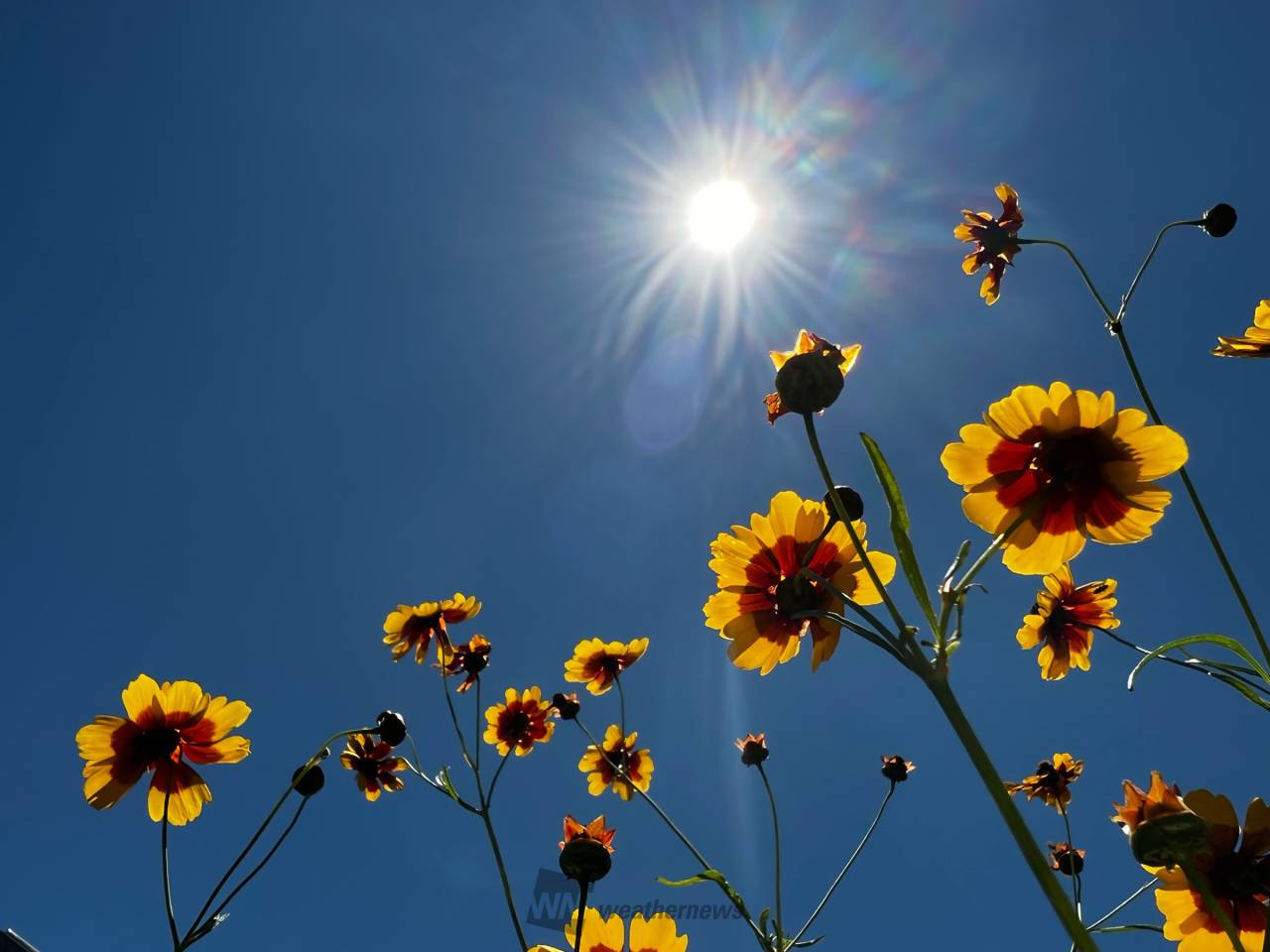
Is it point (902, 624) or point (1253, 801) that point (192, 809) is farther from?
point (1253, 801)

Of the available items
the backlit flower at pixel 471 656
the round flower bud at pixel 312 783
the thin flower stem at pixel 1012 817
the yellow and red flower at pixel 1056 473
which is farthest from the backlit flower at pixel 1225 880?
the backlit flower at pixel 471 656

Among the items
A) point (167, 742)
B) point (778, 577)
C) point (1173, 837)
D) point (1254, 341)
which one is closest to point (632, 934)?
point (778, 577)

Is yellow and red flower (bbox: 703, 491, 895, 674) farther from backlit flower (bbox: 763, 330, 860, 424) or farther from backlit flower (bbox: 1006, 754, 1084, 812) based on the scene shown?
backlit flower (bbox: 1006, 754, 1084, 812)

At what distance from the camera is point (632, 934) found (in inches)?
53.4

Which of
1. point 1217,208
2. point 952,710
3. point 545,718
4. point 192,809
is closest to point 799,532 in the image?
point 952,710

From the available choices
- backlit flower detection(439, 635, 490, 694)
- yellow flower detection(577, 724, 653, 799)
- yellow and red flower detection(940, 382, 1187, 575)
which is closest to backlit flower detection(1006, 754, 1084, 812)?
yellow flower detection(577, 724, 653, 799)

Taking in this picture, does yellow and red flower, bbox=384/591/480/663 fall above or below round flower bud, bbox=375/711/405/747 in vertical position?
above

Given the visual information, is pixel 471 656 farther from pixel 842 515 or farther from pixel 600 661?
pixel 842 515

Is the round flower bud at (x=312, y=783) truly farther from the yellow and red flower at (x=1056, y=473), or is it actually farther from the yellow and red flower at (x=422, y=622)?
the yellow and red flower at (x=1056, y=473)

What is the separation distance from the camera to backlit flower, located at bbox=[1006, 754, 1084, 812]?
4145 millimetres

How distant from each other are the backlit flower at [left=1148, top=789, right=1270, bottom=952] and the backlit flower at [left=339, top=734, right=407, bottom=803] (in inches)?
173

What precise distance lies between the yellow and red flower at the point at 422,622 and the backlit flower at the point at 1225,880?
4.08 meters

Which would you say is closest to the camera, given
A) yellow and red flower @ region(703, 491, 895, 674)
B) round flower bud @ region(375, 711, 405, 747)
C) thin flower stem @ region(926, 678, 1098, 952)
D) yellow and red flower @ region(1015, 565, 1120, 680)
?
thin flower stem @ region(926, 678, 1098, 952)

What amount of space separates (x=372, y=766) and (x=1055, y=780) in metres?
3.90
